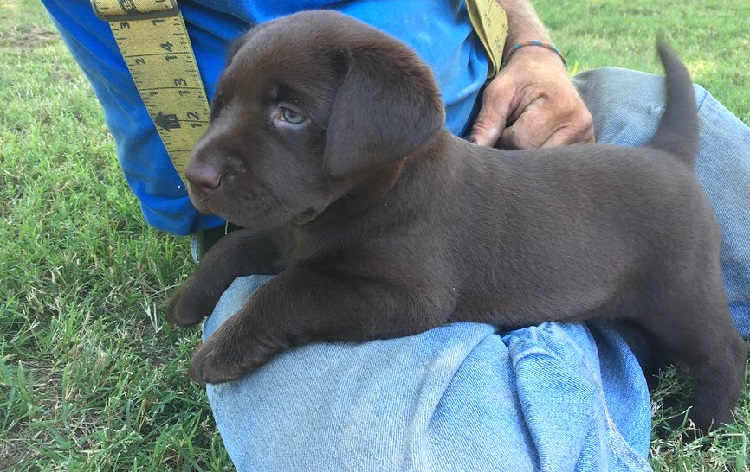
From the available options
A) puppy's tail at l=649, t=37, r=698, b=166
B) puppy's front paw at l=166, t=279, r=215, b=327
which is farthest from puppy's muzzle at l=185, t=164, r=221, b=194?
puppy's tail at l=649, t=37, r=698, b=166

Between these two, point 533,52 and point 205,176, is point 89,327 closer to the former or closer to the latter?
point 205,176

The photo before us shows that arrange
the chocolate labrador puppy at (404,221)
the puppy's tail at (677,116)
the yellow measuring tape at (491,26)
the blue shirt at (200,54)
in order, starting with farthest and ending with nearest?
the yellow measuring tape at (491,26), the puppy's tail at (677,116), the blue shirt at (200,54), the chocolate labrador puppy at (404,221)

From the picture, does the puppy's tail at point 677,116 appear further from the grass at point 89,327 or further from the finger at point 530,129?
the grass at point 89,327

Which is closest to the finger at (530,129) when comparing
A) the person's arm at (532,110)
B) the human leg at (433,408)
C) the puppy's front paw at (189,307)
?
the person's arm at (532,110)

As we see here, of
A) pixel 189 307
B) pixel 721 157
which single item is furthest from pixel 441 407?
pixel 721 157

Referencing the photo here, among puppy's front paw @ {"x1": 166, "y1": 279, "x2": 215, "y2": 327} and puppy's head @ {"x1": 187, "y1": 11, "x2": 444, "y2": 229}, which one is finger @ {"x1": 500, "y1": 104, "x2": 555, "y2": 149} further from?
puppy's front paw @ {"x1": 166, "y1": 279, "x2": 215, "y2": 327}

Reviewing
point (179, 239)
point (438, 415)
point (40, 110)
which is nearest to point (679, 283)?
point (438, 415)
